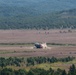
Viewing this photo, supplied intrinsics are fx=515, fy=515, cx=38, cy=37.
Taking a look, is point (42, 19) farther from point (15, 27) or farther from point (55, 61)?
point (55, 61)

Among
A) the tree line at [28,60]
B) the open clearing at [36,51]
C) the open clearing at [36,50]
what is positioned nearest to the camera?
the tree line at [28,60]

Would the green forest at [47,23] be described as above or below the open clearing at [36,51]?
above

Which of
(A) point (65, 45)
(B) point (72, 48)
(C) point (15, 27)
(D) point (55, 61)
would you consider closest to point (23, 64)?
(D) point (55, 61)

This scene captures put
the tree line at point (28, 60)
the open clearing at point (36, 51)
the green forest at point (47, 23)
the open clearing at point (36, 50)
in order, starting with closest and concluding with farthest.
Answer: the tree line at point (28, 60) → the open clearing at point (36, 51) → the open clearing at point (36, 50) → the green forest at point (47, 23)

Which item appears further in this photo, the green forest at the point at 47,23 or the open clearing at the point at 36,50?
the green forest at the point at 47,23

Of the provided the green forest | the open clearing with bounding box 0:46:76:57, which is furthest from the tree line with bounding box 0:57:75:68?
the green forest

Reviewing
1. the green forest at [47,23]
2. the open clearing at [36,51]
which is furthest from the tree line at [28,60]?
the green forest at [47,23]

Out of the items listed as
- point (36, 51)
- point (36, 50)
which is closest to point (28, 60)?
point (36, 51)

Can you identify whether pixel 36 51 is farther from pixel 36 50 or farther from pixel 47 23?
pixel 47 23

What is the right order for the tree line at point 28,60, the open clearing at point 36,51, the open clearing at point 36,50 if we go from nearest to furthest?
the tree line at point 28,60
the open clearing at point 36,51
the open clearing at point 36,50

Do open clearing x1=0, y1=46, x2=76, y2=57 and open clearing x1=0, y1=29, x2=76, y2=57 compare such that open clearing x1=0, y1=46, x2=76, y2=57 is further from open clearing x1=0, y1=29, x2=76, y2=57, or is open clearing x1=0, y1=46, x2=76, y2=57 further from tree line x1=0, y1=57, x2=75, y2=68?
tree line x1=0, y1=57, x2=75, y2=68

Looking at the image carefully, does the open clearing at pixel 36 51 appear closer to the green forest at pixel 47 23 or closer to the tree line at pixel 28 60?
the tree line at pixel 28 60

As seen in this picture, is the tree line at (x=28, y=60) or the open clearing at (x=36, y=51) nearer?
the tree line at (x=28, y=60)
